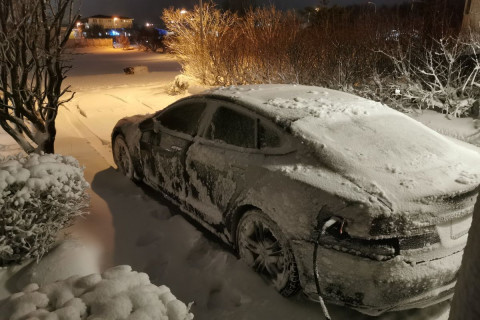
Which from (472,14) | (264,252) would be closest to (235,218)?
(264,252)

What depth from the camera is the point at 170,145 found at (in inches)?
159

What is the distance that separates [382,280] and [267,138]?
1322 millimetres

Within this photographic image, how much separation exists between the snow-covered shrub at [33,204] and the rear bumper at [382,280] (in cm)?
200

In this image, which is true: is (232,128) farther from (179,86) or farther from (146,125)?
(179,86)

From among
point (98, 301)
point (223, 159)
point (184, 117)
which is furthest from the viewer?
point (184, 117)

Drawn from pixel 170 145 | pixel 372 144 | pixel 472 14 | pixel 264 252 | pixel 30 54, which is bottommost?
pixel 264 252

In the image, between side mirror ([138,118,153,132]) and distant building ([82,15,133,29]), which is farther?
distant building ([82,15,133,29])

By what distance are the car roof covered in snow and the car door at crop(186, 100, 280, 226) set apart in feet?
0.37

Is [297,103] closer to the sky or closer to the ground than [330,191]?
closer to the sky

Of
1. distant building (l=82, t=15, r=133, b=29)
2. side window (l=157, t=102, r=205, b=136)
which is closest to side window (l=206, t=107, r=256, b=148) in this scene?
side window (l=157, t=102, r=205, b=136)

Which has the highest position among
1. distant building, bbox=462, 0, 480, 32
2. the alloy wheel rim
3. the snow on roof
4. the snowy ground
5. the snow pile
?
distant building, bbox=462, 0, 480, 32

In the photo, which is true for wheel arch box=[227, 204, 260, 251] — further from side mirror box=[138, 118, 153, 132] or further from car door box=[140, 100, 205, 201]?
side mirror box=[138, 118, 153, 132]

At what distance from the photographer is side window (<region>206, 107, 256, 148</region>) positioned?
125 inches

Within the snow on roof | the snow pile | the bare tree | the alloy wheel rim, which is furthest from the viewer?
the bare tree
